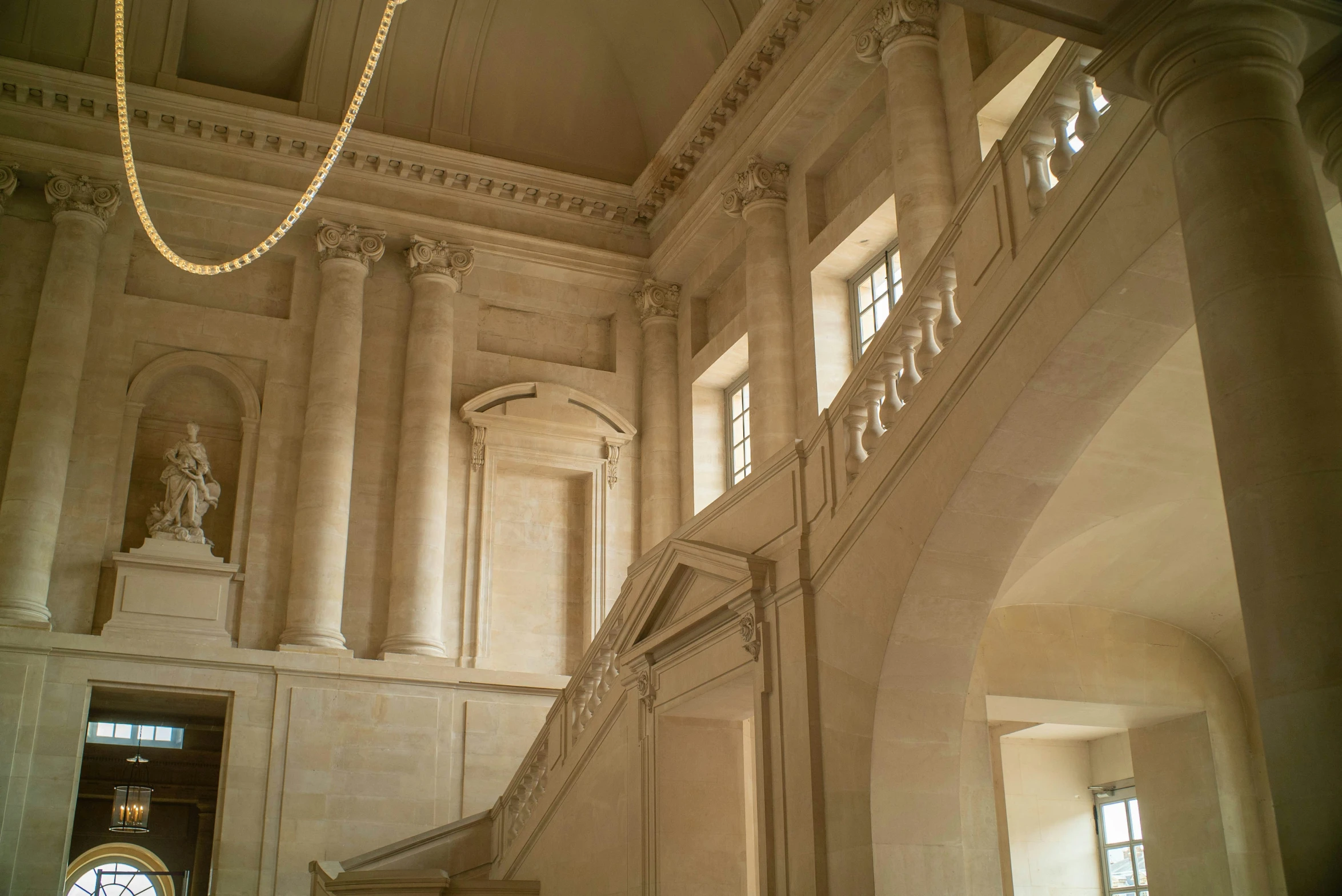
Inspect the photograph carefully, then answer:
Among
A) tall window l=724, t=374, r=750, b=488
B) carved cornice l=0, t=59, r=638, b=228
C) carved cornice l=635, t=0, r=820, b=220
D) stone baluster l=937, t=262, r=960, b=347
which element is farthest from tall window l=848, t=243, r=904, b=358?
stone baluster l=937, t=262, r=960, b=347

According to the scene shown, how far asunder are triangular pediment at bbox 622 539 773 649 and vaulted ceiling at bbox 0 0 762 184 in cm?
937

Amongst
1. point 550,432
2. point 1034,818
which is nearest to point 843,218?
point 550,432

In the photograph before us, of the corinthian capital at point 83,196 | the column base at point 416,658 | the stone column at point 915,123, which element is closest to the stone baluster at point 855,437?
the stone column at point 915,123

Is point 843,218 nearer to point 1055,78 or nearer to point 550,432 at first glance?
point 550,432

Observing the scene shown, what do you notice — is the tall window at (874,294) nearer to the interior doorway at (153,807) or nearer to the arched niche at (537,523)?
the arched niche at (537,523)

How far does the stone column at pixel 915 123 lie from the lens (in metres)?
13.5

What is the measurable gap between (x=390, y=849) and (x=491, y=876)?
1.12m

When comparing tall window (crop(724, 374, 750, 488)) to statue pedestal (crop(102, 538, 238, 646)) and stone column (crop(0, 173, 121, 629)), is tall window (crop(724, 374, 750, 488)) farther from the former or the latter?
stone column (crop(0, 173, 121, 629))

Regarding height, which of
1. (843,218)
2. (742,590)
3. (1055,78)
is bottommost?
(742,590)

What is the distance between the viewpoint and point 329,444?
56.3 ft

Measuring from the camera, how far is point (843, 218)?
15.8m

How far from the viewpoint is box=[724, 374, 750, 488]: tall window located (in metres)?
18.6

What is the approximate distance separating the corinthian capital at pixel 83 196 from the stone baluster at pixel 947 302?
41.5 feet

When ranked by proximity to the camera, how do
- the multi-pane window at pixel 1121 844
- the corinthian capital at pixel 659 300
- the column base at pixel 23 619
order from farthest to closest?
the corinthian capital at pixel 659 300
the column base at pixel 23 619
the multi-pane window at pixel 1121 844
